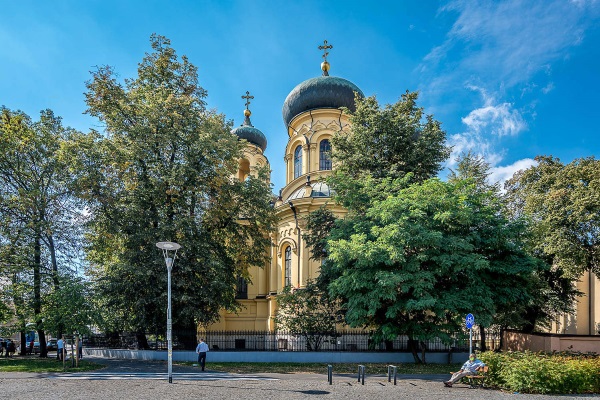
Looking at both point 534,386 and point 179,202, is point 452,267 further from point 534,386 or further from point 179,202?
point 179,202

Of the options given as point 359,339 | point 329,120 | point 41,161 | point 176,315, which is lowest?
point 359,339

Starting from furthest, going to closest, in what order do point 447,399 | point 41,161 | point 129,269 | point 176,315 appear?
point 41,161
point 176,315
point 129,269
point 447,399

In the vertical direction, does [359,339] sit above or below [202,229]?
below

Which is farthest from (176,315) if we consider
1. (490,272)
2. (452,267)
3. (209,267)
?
(490,272)

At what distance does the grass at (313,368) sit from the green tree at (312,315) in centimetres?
267

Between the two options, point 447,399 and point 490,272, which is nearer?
point 447,399

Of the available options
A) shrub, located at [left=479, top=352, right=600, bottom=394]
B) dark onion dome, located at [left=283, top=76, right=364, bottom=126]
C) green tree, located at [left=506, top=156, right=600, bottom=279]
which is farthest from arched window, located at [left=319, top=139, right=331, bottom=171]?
shrub, located at [left=479, top=352, right=600, bottom=394]

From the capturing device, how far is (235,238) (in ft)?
81.8

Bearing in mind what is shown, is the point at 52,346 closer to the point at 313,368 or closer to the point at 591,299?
the point at 313,368

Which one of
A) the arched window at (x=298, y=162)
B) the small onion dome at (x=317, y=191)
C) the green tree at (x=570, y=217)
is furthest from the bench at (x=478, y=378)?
the arched window at (x=298, y=162)

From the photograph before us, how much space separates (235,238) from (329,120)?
1206 cm

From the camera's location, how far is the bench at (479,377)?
14.3 m

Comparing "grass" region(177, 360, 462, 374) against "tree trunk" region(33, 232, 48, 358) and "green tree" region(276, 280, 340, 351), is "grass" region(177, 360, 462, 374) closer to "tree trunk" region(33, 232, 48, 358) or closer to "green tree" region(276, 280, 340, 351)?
"green tree" region(276, 280, 340, 351)

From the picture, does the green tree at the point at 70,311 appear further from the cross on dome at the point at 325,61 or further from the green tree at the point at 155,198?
the cross on dome at the point at 325,61
